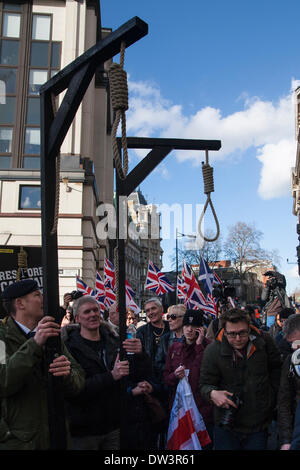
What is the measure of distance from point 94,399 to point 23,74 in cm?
1900

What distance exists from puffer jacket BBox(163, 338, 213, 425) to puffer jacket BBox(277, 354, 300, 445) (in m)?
1.31

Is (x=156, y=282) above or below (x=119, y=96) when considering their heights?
below

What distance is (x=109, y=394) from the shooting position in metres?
3.59

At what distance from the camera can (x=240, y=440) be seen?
11.5ft

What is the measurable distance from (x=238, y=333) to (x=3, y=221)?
16.1m

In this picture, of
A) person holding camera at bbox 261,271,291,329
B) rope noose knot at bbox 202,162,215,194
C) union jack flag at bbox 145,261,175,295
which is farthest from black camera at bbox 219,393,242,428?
union jack flag at bbox 145,261,175,295

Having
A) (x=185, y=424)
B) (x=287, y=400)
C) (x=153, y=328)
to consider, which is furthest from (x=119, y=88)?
(x=153, y=328)

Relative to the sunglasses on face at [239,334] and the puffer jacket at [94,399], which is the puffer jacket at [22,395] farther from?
the sunglasses on face at [239,334]

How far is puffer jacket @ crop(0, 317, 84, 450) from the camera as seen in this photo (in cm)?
254

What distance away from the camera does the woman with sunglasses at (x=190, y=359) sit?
446cm

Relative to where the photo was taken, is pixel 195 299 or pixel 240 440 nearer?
pixel 240 440

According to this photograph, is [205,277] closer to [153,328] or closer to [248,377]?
[153,328]

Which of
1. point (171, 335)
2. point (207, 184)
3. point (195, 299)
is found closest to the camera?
point (207, 184)
